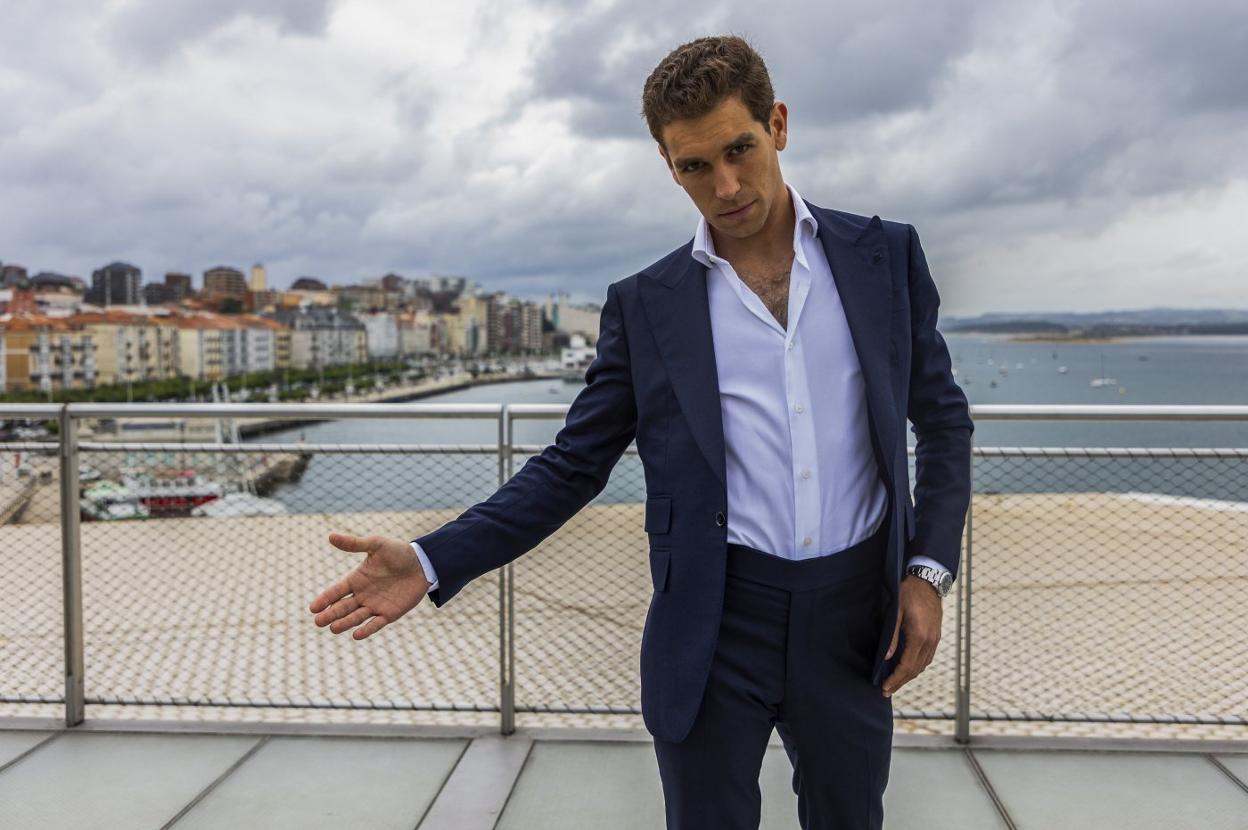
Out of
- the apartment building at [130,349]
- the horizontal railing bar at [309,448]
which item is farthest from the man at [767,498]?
the apartment building at [130,349]

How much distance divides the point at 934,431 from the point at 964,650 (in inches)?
77.4

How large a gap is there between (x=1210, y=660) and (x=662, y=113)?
462 centimetres

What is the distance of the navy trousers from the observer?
1.38m

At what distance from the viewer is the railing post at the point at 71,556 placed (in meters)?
3.31

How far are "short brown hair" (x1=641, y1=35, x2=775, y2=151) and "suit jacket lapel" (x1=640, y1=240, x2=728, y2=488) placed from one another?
22cm

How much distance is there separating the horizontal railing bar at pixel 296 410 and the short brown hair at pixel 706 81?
6.32ft

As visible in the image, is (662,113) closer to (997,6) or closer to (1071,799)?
(1071,799)

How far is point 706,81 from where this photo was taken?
1287mm

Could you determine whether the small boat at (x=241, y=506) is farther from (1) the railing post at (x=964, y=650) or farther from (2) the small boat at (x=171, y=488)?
(1) the railing post at (x=964, y=650)

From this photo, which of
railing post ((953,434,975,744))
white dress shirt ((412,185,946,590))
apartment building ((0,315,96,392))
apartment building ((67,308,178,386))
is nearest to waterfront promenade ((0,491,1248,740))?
railing post ((953,434,975,744))

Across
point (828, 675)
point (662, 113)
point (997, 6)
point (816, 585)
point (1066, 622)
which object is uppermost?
point (997, 6)

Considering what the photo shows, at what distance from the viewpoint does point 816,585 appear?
1372mm

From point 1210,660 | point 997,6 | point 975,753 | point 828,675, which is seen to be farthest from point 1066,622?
point 997,6

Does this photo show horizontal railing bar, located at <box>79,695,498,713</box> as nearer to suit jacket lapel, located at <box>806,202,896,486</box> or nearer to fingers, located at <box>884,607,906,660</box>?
fingers, located at <box>884,607,906,660</box>
